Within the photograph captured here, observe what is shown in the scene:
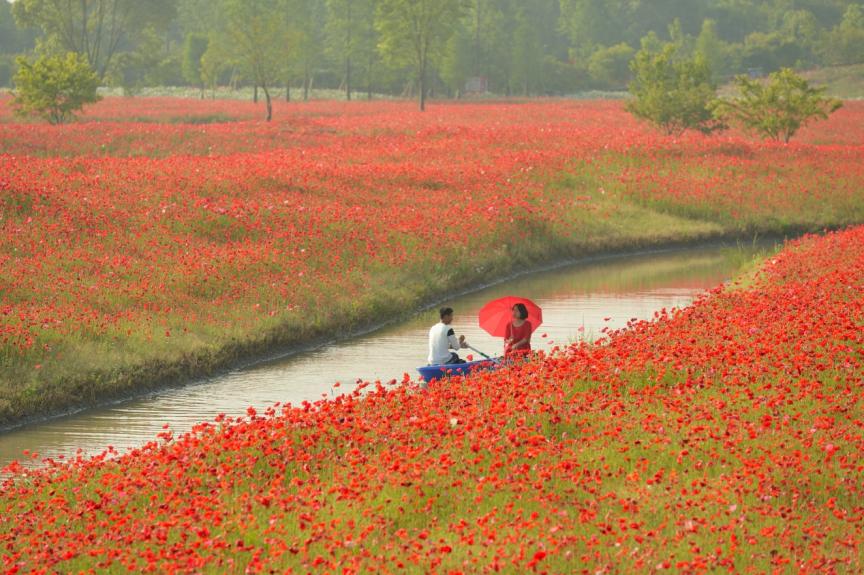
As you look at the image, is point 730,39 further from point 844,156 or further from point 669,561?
point 669,561

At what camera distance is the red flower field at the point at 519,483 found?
9555mm

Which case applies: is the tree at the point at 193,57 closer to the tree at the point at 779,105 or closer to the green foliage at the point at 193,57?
the green foliage at the point at 193,57

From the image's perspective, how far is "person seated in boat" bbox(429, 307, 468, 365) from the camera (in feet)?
57.1

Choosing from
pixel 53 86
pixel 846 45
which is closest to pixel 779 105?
pixel 53 86

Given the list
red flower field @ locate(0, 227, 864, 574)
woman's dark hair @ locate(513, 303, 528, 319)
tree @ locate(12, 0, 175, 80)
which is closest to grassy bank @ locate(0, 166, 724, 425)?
red flower field @ locate(0, 227, 864, 574)

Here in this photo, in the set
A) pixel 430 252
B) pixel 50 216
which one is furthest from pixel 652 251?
pixel 50 216

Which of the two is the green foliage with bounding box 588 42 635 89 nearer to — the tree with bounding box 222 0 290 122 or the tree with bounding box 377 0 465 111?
the tree with bounding box 377 0 465 111

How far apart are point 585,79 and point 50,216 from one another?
112 metres

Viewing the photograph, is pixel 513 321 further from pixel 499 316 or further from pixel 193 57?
pixel 193 57

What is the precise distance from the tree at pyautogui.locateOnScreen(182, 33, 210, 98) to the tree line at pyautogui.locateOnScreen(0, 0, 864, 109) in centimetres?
18

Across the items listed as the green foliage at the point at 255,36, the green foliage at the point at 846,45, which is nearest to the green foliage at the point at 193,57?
the green foliage at the point at 255,36

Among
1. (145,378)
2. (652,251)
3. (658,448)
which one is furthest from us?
(652,251)

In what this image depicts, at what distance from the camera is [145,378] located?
1923 centimetres

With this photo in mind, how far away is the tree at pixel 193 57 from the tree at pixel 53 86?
184 feet
